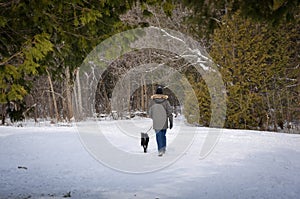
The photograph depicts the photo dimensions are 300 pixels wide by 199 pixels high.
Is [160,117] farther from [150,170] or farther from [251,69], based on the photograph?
[251,69]

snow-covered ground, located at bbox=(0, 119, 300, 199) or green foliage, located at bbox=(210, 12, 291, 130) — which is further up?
green foliage, located at bbox=(210, 12, 291, 130)

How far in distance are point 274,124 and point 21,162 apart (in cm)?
1463

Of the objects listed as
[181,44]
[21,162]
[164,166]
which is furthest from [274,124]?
[21,162]

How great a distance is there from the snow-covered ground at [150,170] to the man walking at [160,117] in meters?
0.37

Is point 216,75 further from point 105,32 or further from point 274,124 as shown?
point 105,32

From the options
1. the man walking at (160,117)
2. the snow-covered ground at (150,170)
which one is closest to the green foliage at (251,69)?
the snow-covered ground at (150,170)

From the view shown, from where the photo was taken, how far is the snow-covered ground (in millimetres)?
5965

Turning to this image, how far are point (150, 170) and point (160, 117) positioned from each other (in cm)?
228

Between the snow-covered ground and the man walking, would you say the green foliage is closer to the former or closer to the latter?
the snow-covered ground

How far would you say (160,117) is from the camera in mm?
9500

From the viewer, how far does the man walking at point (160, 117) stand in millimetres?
9281

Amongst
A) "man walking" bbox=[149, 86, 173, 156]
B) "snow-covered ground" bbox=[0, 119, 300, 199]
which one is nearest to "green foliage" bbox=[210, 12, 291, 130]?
"snow-covered ground" bbox=[0, 119, 300, 199]

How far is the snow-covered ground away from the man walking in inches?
14.5

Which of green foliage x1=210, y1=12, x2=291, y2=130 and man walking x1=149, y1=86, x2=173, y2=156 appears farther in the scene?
green foliage x1=210, y1=12, x2=291, y2=130
